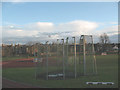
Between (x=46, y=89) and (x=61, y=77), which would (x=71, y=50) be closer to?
(x=61, y=77)

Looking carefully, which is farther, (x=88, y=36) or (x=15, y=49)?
(x=15, y=49)

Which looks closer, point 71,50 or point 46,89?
point 46,89

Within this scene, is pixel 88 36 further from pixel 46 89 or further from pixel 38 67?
pixel 46 89

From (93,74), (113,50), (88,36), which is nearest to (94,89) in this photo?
(93,74)

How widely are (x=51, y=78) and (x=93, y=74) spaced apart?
13.0 ft

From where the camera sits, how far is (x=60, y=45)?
43.3ft

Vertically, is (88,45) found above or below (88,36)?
below

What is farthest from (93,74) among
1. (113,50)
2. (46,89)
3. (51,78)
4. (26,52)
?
(113,50)

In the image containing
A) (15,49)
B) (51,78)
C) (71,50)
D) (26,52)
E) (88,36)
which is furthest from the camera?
(15,49)

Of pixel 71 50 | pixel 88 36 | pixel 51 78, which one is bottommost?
pixel 51 78

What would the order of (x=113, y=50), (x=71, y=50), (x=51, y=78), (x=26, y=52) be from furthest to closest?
(x=113, y=50), (x=26, y=52), (x=71, y=50), (x=51, y=78)

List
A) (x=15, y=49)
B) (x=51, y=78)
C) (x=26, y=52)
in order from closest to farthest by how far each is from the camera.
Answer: (x=51, y=78)
(x=26, y=52)
(x=15, y=49)

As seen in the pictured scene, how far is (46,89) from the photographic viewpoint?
848cm

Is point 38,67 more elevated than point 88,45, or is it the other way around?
point 88,45
